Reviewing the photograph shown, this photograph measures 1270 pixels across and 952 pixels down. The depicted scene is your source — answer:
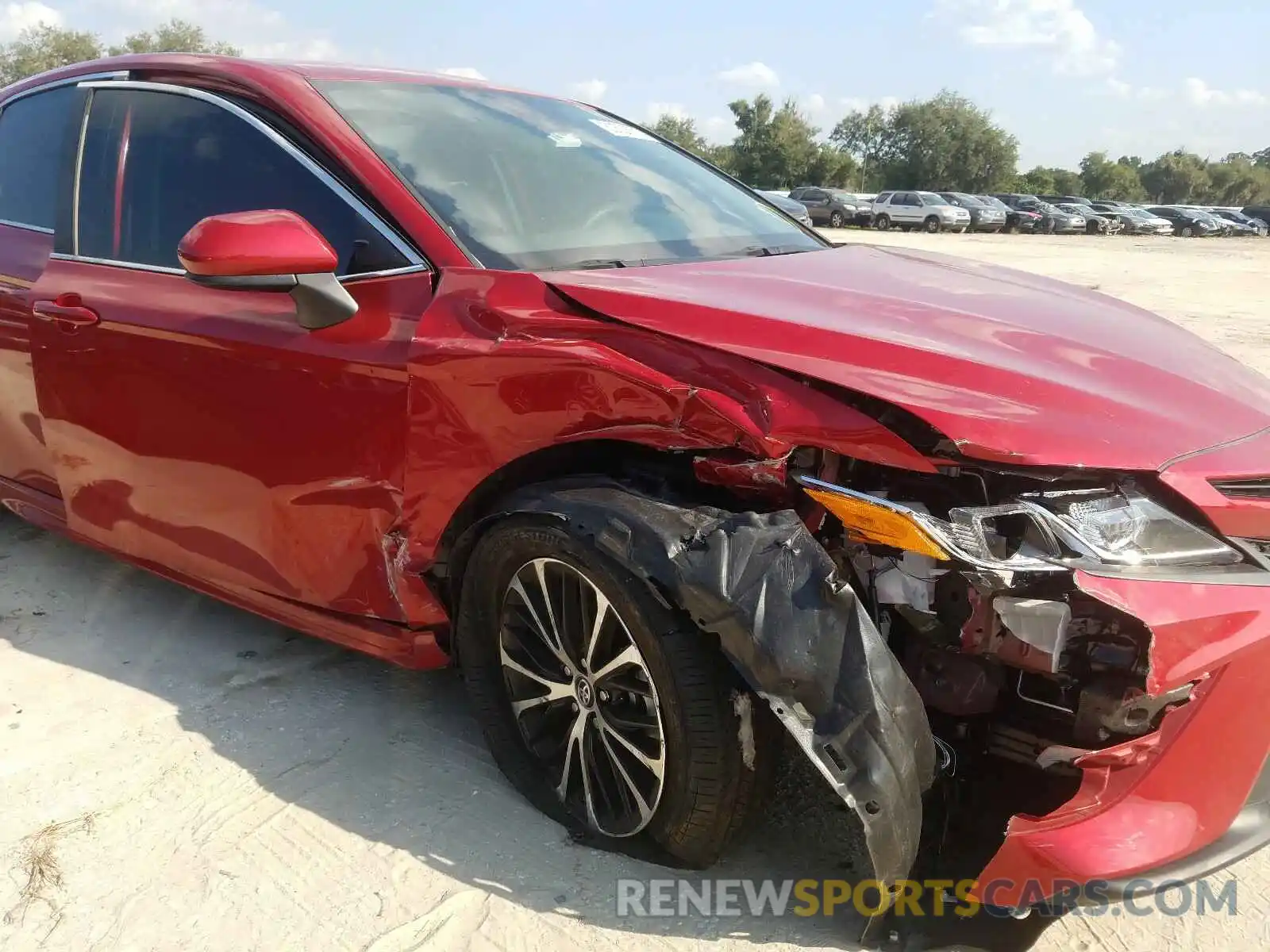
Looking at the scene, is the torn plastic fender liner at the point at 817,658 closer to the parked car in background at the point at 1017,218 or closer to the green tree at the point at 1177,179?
the parked car in background at the point at 1017,218

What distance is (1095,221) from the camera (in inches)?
1677

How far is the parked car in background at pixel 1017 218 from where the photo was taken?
4178 centimetres

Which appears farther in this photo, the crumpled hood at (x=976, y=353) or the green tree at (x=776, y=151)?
the green tree at (x=776, y=151)

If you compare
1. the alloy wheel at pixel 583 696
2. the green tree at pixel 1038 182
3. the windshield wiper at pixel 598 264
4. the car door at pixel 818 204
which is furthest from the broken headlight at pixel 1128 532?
the green tree at pixel 1038 182

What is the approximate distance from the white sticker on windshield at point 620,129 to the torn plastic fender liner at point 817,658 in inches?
77.2

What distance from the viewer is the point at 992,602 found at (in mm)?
1681

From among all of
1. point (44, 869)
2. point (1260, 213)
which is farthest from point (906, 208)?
point (44, 869)

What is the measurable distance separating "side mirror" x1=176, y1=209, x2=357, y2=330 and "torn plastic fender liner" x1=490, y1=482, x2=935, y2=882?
108 centimetres

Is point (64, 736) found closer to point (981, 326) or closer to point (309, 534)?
point (309, 534)

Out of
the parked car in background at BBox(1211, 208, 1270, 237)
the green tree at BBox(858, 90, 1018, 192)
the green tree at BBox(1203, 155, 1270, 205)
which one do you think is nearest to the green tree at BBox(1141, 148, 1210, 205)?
the green tree at BBox(1203, 155, 1270, 205)

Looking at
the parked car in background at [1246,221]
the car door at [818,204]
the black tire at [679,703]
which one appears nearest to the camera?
the black tire at [679,703]

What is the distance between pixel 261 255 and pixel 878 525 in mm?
1428

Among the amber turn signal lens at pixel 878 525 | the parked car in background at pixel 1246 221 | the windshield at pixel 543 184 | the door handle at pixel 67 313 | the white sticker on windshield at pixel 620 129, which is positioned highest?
the parked car in background at pixel 1246 221

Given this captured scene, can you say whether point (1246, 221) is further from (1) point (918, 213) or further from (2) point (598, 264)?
(2) point (598, 264)
